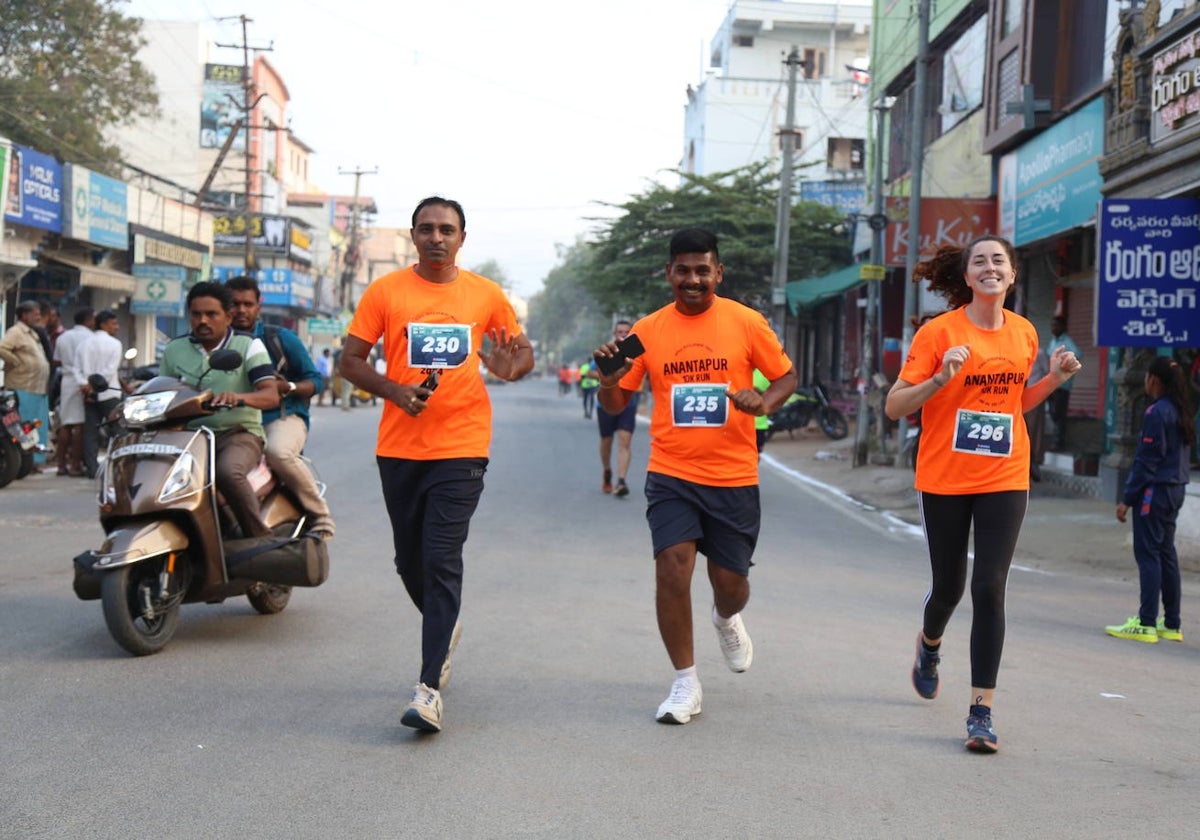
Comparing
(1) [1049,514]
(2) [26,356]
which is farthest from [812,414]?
(2) [26,356]

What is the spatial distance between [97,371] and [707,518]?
10534 millimetres

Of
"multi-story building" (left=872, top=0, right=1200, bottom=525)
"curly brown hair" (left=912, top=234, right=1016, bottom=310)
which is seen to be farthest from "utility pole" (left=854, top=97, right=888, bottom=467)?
"curly brown hair" (left=912, top=234, right=1016, bottom=310)

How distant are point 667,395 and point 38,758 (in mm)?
2575

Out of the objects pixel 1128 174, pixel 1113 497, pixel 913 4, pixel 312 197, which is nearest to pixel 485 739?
pixel 1128 174

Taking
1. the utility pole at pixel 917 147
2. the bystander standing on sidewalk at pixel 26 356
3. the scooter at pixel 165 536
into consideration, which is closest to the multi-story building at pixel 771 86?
the utility pole at pixel 917 147

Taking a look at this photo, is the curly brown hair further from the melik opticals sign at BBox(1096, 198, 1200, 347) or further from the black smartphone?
the melik opticals sign at BBox(1096, 198, 1200, 347)

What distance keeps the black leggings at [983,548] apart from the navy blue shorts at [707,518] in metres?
0.68

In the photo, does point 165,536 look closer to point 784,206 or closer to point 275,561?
point 275,561

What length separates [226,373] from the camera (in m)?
6.60

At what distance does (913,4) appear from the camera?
28.0m

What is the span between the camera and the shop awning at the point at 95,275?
2380cm

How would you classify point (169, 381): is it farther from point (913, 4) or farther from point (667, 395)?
point (913, 4)

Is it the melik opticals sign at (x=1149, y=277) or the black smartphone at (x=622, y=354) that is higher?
the melik opticals sign at (x=1149, y=277)

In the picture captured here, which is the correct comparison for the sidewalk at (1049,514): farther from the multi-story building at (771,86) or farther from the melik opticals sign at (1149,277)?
the multi-story building at (771,86)
